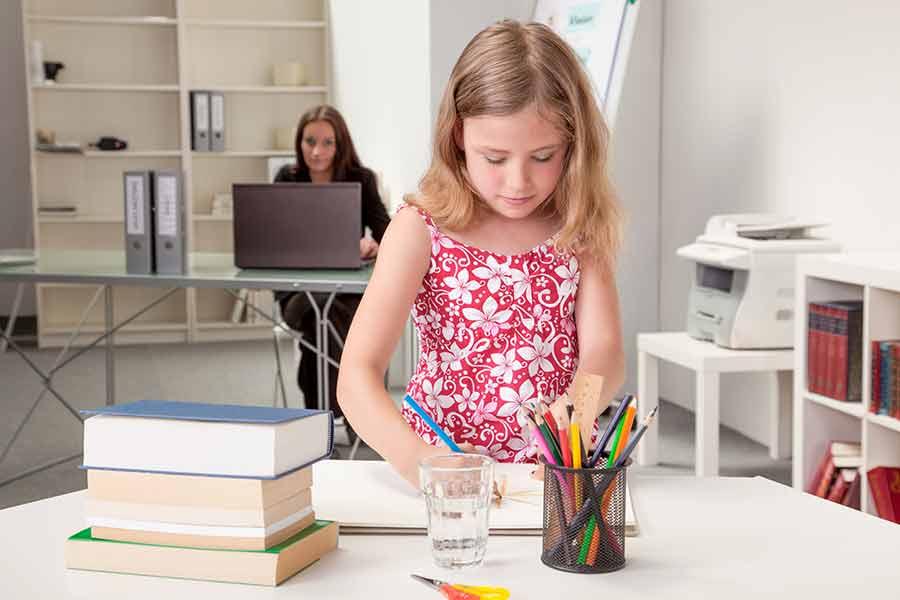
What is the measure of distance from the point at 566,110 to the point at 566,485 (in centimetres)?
58

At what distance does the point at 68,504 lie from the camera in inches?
50.4

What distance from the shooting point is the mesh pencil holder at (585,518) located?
1044mm

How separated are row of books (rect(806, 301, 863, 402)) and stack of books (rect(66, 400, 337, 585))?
2.28 meters

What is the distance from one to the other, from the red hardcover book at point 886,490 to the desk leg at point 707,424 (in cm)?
62

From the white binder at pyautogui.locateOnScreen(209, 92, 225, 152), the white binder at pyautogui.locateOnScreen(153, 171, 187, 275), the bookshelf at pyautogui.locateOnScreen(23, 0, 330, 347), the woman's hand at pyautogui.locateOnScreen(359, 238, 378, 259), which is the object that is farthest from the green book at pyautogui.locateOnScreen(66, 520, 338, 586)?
the white binder at pyautogui.locateOnScreen(209, 92, 225, 152)

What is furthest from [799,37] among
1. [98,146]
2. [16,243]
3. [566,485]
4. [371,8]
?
[16,243]

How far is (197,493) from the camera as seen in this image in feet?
3.40

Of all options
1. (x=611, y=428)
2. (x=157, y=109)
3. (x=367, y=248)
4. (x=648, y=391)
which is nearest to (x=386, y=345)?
(x=611, y=428)

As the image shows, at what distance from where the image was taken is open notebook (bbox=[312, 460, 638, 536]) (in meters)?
1.18

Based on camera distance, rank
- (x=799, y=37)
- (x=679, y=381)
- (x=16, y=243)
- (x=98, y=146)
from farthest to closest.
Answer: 1. (x=16, y=243)
2. (x=98, y=146)
3. (x=679, y=381)
4. (x=799, y=37)

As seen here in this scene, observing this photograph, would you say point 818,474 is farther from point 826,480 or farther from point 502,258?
point 502,258

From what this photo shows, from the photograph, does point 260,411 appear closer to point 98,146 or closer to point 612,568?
point 612,568

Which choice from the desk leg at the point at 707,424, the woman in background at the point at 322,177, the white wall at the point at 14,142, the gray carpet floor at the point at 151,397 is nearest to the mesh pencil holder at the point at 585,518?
the desk leg at the point at 707,424

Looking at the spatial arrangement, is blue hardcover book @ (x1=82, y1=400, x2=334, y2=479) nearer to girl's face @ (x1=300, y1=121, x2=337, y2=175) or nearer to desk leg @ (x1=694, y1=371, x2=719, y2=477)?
desk leg @ (x1=694, y1=371, x2=719, y2=477)
